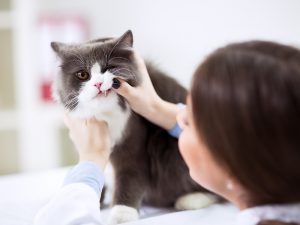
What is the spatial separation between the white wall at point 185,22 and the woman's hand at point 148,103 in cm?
85

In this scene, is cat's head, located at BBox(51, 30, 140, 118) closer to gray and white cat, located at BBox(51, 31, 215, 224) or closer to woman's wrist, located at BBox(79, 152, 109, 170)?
gray and white cat, located at BBox(51, 31, 215, 224)

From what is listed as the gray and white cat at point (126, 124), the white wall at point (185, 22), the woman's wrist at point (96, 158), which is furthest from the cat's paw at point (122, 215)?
the white wall at point (185, 22)

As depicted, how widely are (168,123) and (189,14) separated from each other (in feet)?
4.84

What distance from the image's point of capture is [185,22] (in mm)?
2539

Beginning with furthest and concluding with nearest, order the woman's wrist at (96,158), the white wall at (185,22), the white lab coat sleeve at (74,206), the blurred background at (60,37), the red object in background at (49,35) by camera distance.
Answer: the red object in background at (49,35), the blurred background at (60,37), the white wall at (185,22), the woman's wrist at (96,158), the white lab coat sleeve at (74,206)

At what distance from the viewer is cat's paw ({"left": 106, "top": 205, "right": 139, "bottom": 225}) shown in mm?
1064

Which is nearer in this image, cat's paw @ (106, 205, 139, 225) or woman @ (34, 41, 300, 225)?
woman @ (34, 41, 300, 225)

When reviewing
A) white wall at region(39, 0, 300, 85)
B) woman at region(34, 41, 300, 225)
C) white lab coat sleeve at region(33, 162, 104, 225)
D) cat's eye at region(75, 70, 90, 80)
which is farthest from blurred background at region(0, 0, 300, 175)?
woman at region(34, 41, 300, 225)

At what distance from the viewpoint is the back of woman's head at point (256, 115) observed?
0.63 meters

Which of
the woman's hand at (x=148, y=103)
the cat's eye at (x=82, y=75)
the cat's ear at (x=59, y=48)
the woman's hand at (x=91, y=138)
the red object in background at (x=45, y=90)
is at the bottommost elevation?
the red object in background at (x=45, y=90)

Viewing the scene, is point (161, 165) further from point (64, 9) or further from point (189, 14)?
point (64, 9)

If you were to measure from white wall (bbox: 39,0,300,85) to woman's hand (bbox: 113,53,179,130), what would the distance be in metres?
0.85

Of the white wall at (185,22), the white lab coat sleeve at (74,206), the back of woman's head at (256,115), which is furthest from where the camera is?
the white wall at (185,22)

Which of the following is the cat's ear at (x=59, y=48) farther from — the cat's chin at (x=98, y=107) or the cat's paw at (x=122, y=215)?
the cat's paw at (x=122, y=215)
